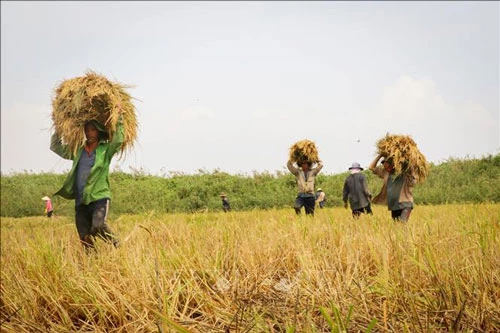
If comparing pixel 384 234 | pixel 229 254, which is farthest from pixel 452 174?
pixel 229 254

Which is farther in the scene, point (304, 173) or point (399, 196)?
point (304, 173)

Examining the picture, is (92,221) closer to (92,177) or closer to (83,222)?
(83,222)

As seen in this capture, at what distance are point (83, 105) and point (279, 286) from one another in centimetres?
275

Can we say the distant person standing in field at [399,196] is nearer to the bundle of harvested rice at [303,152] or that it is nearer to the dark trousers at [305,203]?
the bundle of harvested rice at [303,152]

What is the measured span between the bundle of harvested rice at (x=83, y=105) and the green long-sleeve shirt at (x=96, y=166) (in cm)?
7

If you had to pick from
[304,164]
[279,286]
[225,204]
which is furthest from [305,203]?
[279,286]

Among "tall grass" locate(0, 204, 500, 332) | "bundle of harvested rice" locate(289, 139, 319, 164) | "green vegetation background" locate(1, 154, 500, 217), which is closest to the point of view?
"tall grass" locate(0, 204, 500, 332)

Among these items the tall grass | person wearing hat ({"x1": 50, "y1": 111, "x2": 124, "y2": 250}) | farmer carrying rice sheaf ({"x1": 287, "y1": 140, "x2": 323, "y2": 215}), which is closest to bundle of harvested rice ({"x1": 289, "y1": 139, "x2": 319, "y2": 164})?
farmer carrying rice sheaf ({"x1": 287, "y1": 140, "x2": 323, "y2": 215})

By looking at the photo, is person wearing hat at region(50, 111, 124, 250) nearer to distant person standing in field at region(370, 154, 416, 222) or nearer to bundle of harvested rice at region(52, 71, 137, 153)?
bundle of harvested rice at region(52, 71, 137, 153)

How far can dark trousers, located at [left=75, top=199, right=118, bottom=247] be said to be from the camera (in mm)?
4223

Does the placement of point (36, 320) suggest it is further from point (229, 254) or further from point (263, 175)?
point (263, 175)

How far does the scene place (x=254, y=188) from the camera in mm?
5117

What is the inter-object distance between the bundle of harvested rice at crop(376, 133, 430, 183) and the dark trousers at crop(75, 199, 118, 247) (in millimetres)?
2906

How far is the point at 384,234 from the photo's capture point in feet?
10.0
